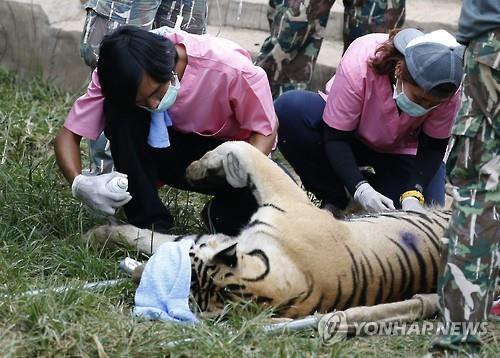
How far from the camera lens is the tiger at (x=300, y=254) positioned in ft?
12.8

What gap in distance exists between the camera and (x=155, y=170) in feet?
15.4

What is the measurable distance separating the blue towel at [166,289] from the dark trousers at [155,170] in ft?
1.69

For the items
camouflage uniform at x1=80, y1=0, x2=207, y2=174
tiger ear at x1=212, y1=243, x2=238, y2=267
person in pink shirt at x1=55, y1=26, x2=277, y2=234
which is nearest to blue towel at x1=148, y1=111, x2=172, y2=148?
person in pink shirt at x1=55, y1=26, x2=277, y2=234

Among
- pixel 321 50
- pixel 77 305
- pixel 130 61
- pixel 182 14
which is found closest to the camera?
pixel 77 305

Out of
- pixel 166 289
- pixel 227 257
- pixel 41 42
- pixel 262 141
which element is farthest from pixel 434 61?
pixel 41 42

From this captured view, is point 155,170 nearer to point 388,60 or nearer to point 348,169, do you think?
point 348,169

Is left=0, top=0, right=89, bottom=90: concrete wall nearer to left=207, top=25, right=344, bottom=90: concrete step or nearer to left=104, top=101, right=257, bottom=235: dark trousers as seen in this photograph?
left=207, top=25, right=344, bottom=90: concrete step

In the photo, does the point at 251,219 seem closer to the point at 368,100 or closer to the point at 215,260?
the point at 215,260

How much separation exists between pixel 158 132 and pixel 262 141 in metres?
0.43

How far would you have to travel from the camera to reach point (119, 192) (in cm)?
435

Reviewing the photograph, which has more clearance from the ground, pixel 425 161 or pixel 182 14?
pixel 182 14

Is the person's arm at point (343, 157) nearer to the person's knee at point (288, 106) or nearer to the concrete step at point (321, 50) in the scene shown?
the person's knee at point (288, 106)

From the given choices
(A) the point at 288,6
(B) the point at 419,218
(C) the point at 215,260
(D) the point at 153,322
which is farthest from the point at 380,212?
(A) the point at 288,6

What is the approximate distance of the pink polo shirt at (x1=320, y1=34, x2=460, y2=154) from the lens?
4664mm
